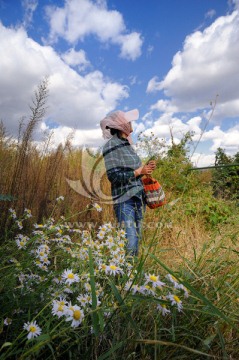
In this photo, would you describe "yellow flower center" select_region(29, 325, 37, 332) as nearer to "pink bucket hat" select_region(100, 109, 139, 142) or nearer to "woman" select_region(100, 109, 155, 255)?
"woman" select_region(100, 109, 155, 255)

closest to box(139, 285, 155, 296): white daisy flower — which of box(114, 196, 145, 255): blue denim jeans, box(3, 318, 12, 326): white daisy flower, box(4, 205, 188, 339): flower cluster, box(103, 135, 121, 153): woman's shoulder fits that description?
box(4, 205, 188, 339): flower cluster

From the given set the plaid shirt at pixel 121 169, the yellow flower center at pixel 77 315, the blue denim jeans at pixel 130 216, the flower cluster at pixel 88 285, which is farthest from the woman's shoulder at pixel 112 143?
the yellow flower center at pixel 77 315

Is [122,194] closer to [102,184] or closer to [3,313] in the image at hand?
[102,184]

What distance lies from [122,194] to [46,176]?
91cm

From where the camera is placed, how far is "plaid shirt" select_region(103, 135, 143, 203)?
291 centimetres

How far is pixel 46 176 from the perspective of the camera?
3.26 metres

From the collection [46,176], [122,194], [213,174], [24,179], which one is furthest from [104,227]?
[213,174]

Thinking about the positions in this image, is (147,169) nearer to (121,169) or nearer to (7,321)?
(121,169)

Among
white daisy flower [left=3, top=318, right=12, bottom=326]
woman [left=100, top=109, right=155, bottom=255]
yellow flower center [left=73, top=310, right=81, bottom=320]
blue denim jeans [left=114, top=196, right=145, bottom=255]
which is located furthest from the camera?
woman [left=100, top=109, right=155, bottom=255]

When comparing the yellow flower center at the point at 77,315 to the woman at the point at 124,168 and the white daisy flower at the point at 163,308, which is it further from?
the woman at the point at 124,168

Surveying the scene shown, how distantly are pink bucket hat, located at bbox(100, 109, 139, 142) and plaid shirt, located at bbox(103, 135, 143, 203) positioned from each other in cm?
12

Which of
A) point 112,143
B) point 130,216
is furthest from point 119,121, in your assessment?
point 130,216

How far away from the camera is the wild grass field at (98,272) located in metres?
1.00

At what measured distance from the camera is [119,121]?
3.08 meters
